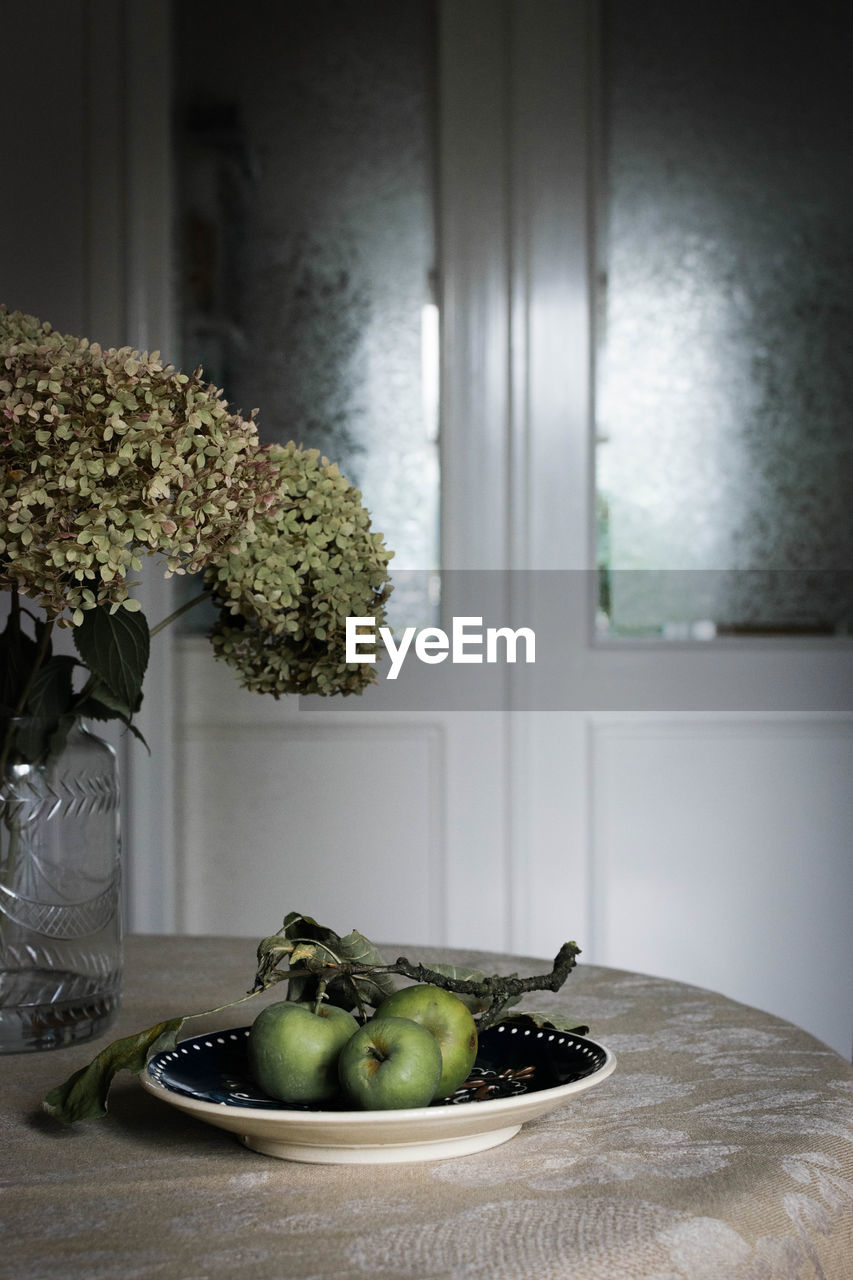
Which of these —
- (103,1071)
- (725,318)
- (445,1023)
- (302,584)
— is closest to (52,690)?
(302,584)

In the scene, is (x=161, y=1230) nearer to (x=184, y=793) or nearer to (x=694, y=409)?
(x=184, y=793)

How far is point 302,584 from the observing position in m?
0.98

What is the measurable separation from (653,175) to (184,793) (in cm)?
→ 153

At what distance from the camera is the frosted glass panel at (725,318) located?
2.49m

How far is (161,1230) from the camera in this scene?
1.98 ft

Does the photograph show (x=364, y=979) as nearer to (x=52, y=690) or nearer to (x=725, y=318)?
(x=52, y=690)

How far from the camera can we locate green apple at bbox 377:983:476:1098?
2.24 feet

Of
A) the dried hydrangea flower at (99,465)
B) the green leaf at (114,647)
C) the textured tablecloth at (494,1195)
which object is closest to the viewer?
the textured tablecloth at (494,1195)

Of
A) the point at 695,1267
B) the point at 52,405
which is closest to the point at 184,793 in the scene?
the point at 52,405

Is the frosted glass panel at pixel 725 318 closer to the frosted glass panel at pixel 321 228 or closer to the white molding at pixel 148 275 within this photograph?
the frosted glass panel at pixel 321 228

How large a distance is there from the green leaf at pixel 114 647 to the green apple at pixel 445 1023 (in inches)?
13.0

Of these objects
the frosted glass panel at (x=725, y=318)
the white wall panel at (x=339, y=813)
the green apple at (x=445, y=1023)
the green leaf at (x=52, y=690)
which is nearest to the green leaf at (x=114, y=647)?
the green leaf at (x=52, y=690)

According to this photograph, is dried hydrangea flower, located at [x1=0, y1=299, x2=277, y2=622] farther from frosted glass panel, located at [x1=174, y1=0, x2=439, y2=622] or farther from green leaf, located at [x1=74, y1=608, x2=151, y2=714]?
frosted glass panel, located at [x1=174, y1=0, x2=439, y2=622]

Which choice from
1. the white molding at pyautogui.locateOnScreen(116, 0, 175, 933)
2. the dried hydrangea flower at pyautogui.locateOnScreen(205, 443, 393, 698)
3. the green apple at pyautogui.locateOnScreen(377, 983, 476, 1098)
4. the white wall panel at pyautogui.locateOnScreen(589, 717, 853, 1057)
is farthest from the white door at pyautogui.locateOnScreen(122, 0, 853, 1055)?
the green apple at pyautogui.locateOnScreen(377, 983, 476, 1098)
